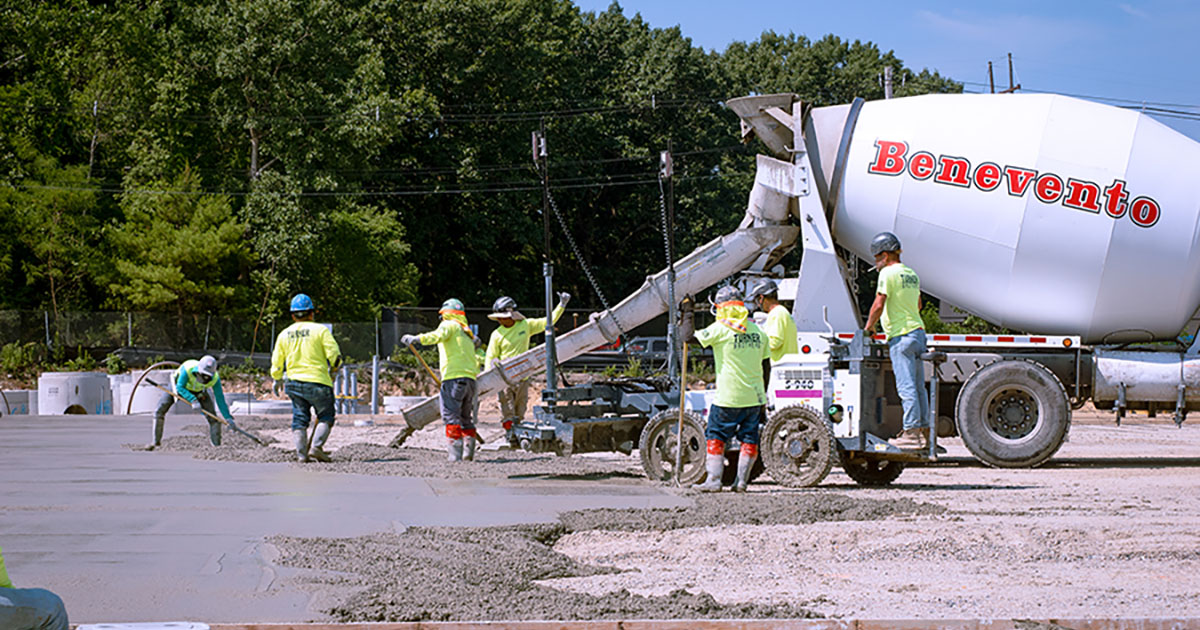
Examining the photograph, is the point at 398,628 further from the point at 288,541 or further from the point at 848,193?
the point at 848,193

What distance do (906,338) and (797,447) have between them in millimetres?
1344

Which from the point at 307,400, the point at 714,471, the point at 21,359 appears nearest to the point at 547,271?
the point at 307,400

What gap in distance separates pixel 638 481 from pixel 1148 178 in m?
6.23

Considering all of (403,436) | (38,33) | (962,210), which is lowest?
(403,436)

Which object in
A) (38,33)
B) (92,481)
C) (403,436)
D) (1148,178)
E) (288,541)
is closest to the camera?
(288,541)

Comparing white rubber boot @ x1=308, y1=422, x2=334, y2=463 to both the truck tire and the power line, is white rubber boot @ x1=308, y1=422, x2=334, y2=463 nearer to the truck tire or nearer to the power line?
the truck tire

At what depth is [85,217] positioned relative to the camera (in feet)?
128

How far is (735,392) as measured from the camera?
34.1ft

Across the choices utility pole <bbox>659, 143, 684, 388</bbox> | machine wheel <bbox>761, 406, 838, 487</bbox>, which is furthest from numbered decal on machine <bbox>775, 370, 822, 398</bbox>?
utility pole <bbox>659, 143, 684, 388</bbox>

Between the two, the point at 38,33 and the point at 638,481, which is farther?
the point at 38,33

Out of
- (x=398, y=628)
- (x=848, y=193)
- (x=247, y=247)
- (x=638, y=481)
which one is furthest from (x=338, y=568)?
(x=247, y=247)

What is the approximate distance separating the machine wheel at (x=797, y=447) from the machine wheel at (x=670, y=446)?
0.60 metres

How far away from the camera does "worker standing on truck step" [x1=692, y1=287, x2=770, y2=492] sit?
10.4 meters

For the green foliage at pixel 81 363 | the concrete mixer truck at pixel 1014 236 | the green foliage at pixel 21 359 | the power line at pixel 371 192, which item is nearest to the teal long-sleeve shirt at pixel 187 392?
the concrete mixer truck at pixel 1014 236
